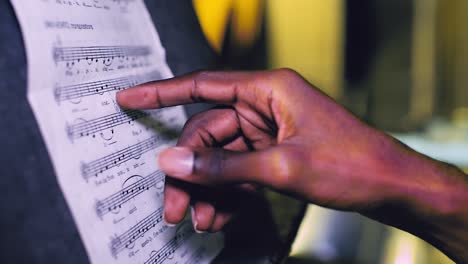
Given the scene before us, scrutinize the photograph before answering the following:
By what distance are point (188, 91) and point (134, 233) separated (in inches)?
7.3

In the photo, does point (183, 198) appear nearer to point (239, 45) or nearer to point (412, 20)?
point (239, 45)

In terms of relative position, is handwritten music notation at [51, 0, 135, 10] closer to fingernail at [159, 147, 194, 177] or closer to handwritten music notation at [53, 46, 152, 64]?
handwritten music notation at [53, 46, 152, 64]

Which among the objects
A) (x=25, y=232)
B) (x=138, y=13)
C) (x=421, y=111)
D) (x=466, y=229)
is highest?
(x=138, y=13)

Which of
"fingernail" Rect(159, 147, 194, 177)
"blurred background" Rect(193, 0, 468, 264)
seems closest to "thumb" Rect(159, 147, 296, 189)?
"fingernail" Rect(159, 147, 194, 177)

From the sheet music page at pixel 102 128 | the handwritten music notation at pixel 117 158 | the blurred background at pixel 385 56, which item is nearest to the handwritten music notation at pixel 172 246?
the sheet music page at pixel 102 128

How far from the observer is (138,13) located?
71 centimetres

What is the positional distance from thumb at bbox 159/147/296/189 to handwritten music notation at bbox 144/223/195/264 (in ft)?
0.47

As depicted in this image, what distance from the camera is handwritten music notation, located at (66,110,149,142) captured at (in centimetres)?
51

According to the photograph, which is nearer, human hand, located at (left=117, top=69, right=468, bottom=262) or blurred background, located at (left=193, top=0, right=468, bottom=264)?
human hand, located at (left=117, top=69, right=468, bottom=262)

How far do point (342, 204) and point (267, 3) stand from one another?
2012 mm

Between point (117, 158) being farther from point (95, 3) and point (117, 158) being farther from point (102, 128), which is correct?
point (95, 3)

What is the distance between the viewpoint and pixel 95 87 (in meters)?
0.56

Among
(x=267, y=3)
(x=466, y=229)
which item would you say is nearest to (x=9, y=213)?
(x=466, y=229)

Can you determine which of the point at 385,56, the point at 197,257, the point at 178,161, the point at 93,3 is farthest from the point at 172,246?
the point at 385,56
